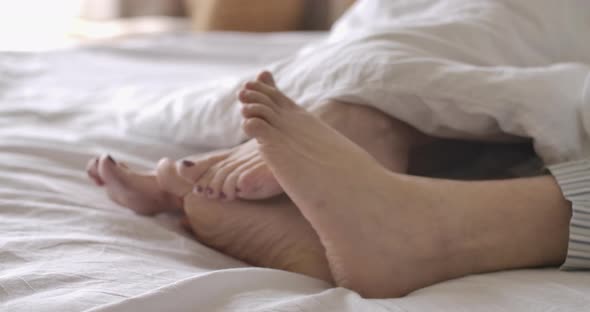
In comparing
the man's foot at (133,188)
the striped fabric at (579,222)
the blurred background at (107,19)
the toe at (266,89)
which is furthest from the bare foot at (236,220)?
the blurred background at (107,19)

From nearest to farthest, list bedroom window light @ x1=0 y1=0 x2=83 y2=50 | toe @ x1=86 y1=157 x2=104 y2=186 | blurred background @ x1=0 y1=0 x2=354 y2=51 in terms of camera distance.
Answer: toe @ x1=86 y1=157 x2=104 y2=186 → blurred background @ x1=0 y1=0 x2=354 y2=51 → bedroom window light @ x1=0 y1=0 x2=83 y2=50

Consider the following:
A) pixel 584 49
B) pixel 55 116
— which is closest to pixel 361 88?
pixel 584 49

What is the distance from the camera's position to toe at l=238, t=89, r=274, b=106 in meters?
0.67

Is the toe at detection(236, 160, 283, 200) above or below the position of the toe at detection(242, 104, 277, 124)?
below

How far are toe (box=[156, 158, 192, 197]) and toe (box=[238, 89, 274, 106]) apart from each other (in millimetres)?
103

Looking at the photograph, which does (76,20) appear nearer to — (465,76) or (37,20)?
(37,20)

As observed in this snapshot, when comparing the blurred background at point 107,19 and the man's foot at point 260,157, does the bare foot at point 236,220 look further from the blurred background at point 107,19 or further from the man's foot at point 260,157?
the blurred background at point 107,19

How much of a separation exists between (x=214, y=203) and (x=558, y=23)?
20.8 inches

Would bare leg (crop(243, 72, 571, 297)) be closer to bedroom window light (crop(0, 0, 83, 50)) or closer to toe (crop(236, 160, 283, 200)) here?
toe (crop(236, 160, 283, 200))

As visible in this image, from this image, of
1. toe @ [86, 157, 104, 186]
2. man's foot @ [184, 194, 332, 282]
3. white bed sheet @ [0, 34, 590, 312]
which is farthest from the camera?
toe @ [86, 157, 104, 186]

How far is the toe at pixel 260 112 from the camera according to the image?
65 centimetres

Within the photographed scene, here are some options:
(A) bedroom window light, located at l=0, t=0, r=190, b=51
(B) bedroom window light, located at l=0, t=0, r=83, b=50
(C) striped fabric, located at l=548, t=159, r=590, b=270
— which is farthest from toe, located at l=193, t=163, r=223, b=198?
(B) bedroom window light, located at l=0, t=0, r=83, b=50

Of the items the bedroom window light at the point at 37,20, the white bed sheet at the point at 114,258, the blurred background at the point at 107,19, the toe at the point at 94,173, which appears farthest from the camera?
the bedroom window light at the point at 37,20

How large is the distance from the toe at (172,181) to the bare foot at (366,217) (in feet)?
0.37
